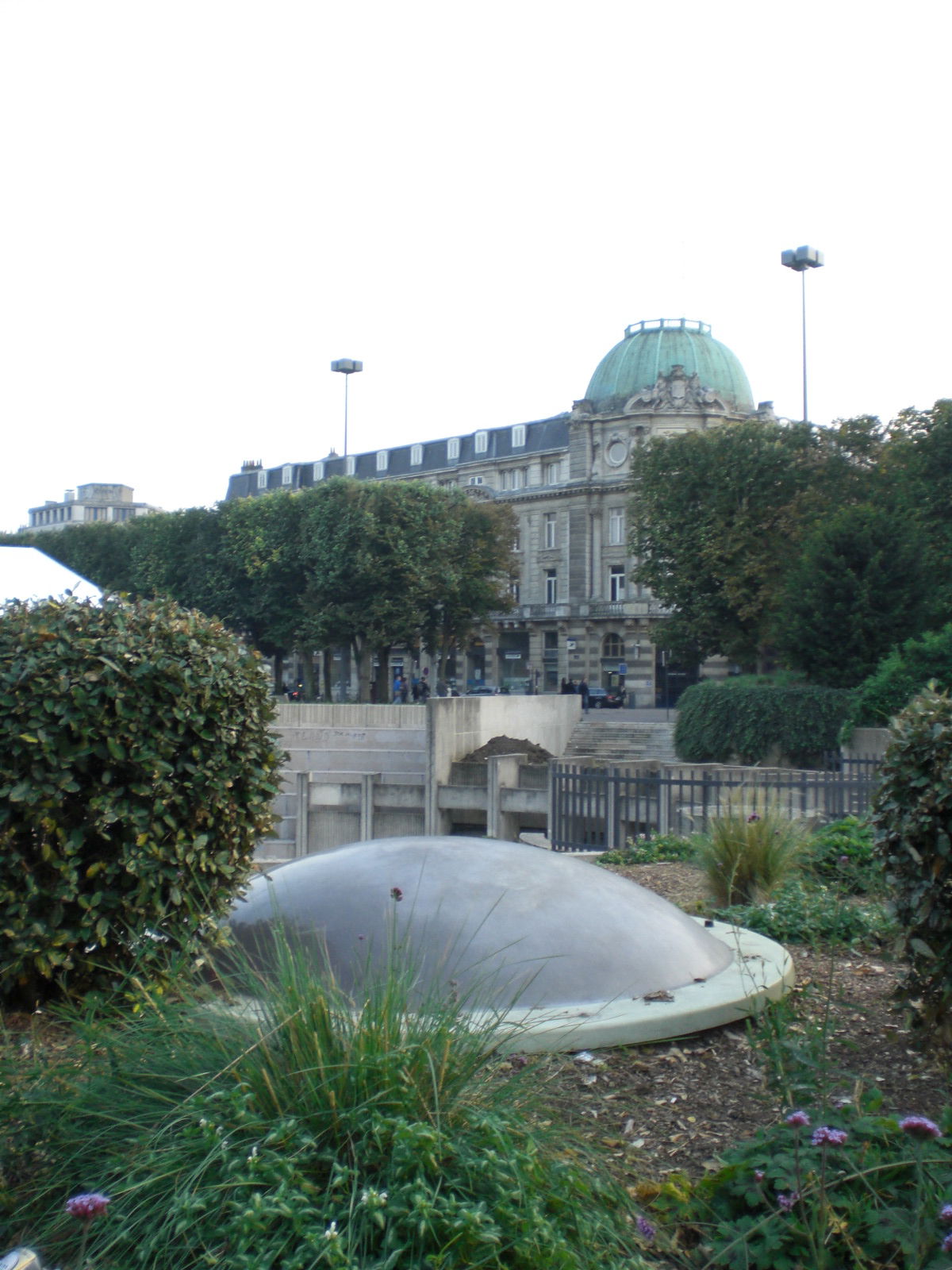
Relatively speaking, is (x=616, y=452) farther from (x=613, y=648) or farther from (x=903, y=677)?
(x=903, y=677)

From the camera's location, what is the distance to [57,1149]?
11.5 feet

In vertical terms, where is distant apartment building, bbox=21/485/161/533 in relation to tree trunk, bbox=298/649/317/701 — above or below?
above

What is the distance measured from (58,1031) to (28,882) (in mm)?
667

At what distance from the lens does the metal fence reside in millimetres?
15375

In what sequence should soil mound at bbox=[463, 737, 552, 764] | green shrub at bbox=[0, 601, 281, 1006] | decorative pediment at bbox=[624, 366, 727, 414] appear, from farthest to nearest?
decorative pediment at bbox=[624, 366, 727, 414], soil mound at bbox=[463, 737, 552, 764], green shrub at bbox=[0, 601, 281, 1006]

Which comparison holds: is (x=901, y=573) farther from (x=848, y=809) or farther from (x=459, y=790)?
(x=848, y=809)

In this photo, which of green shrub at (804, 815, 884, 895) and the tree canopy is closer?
green shrub at (804, 815, 884, 895)

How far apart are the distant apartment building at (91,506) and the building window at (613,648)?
105869 millimetres

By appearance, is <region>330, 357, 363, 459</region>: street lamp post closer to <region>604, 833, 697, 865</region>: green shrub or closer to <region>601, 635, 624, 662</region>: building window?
<region>601, 635, 624, 662</region>: building window

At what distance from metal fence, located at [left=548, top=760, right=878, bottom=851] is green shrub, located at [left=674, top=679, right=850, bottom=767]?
817cm

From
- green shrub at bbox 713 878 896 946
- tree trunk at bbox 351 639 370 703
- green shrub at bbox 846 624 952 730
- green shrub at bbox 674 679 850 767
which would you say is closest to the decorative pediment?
tree trunk at bbox 351 639 370 703

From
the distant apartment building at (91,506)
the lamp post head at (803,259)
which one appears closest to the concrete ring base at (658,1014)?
the lamp post head at (803,259)

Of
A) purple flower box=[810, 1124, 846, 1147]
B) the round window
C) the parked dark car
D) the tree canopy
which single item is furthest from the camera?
the round window

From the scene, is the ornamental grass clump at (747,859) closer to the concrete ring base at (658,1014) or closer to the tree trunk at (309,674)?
the concrete ring base at (658,1014)
